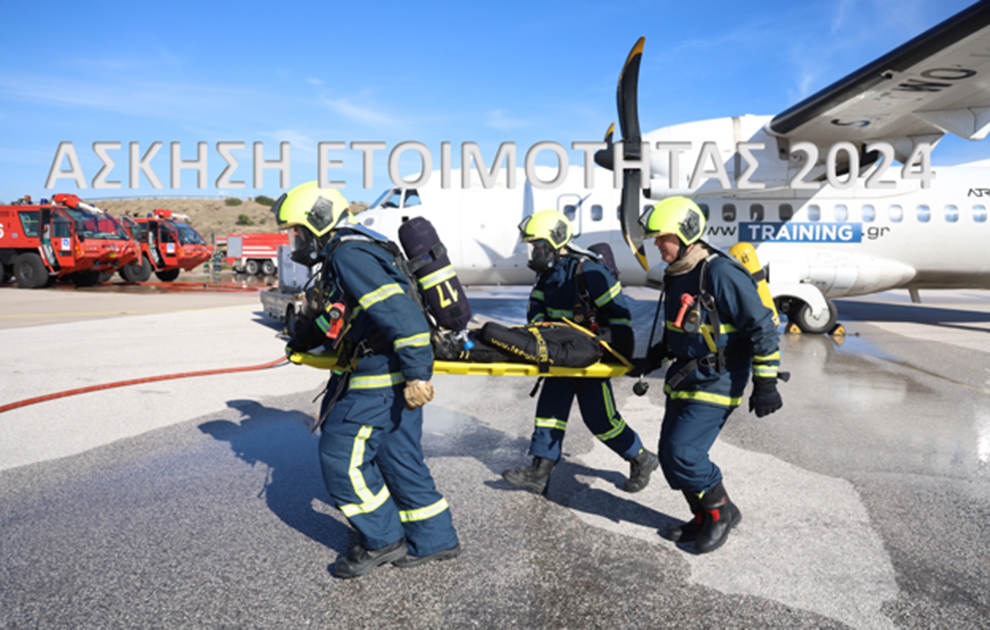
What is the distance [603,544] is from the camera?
11.0ft

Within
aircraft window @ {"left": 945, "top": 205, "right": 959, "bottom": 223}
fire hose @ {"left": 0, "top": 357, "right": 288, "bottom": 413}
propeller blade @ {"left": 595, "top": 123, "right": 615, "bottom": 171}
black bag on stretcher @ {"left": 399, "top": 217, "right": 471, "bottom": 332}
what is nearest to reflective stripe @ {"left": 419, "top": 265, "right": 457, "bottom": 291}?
black bag on stretcher @ {"left": 399, "top": 217, "right": 471, "bottom": 332}

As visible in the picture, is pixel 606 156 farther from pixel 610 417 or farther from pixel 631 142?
pixel 610 417

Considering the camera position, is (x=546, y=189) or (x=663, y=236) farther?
(x=546, y=189)

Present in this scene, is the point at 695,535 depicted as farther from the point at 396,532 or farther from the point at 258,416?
the point at 258,416

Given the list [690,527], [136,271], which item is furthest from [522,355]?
[136,271]

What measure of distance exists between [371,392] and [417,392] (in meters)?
0.28

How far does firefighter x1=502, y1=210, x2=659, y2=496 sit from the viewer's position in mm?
4062

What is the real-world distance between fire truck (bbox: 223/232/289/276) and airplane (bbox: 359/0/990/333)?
19.3m

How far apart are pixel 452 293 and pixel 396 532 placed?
4.30 feet

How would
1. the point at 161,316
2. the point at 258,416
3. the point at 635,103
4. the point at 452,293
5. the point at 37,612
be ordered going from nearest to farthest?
the point at 37,612 < the point at 452,293 < the point at 258,416 < the point at 635,103 < the point at 161,316

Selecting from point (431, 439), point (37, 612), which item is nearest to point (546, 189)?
point (431, 439)

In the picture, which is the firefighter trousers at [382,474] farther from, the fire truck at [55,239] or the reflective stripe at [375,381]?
the fire truck at [55,239]

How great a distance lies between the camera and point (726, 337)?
3277 mm

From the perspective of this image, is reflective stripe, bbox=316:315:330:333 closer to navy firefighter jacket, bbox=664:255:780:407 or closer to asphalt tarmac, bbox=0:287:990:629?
asphalt tarmac, bbox=0:287:990:629
